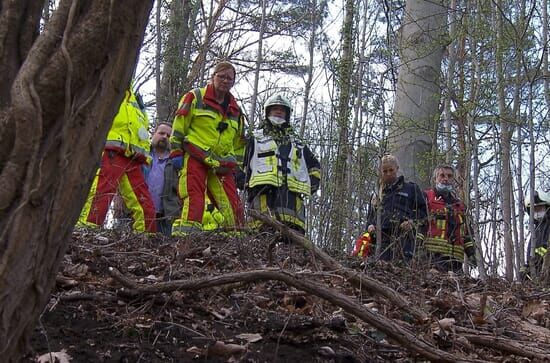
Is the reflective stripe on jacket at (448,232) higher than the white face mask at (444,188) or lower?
lower

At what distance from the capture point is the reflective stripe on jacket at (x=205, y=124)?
6.83m

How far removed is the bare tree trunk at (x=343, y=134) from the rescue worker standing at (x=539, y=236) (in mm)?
1864

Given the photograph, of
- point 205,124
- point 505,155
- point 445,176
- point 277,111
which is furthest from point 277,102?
point 505,155

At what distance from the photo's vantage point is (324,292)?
2.96 metres

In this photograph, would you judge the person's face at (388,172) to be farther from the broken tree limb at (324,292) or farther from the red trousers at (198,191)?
the broken tree limb at (324,292)

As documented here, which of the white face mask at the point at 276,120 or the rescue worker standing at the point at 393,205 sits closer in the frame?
the rescue worker standing at the point at 393,205

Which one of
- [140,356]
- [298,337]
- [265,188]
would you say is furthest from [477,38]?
[140,356]

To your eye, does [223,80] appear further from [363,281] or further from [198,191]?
[363,281]

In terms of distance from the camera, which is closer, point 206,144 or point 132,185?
point 132,185

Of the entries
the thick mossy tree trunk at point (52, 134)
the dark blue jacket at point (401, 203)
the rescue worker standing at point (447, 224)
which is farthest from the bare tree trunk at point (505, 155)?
the thick mossy tree trunk at point (52, 134)

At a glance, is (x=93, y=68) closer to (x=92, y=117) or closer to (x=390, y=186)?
(x=92, y=117)

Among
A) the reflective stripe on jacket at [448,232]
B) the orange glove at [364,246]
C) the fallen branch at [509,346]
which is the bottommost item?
the fallen branch at [509,346]

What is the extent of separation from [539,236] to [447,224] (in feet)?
3.50

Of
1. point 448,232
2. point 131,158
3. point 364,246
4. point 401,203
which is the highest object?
point 131,158
